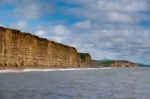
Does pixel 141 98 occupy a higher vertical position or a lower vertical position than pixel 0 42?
lower

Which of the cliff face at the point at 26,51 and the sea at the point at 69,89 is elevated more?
the cliff face at the point at 26,51

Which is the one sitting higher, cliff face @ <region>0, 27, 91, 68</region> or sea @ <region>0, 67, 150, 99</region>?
cliff face @ <region>0, 27, 91, 68</region>

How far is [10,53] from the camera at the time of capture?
102 metres

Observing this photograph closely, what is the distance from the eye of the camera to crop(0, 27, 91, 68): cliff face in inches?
3871

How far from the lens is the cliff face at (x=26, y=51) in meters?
98.3

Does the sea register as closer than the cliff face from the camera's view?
Yes

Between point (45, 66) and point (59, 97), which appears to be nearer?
point (59, 97)

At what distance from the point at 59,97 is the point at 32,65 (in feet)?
316

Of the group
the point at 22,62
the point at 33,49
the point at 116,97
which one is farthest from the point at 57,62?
the point at 116,97

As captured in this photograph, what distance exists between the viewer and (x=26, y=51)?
4604 inches

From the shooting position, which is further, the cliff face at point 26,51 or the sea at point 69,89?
the cliff face at point 26,51

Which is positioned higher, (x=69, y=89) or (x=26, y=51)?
(x=26, y=51)

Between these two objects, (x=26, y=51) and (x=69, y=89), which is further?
(x=26, y=51)

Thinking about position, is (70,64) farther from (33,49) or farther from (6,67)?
(6,67)
